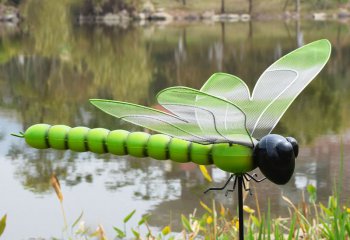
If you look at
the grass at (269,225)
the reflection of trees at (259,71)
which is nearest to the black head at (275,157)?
the grass at (269,225)

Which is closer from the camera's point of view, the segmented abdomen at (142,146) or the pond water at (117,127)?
the segmented abdomen at (142,146)

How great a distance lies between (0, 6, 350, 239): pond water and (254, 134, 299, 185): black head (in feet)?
1.92

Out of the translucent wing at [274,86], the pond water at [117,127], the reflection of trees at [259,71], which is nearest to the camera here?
the translucent wing at [274,86]

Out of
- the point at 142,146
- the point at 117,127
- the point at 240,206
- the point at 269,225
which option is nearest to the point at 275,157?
the point at 240,206

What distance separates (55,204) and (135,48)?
45.3 ft

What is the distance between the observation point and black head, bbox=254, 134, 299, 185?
3.43 feet

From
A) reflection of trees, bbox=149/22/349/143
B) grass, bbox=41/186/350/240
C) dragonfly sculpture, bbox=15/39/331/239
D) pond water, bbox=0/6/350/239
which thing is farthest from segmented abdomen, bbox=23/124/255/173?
reflection of trees, bbox=149/22/349/143

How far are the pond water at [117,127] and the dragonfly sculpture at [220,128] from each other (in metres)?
0.53

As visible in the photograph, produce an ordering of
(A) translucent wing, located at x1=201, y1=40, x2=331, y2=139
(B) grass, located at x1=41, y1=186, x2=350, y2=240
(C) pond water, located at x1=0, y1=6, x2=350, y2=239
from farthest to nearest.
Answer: (C) pond water, located at x1=0, y1=6, x2=350, y2=239 → (B) grass, located at x1=41, y1=186, x2=350, y2=240 → (A) translucent wing, located at x1=201, y1=40, x2=331, y2=139

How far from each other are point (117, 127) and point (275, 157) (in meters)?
5.57

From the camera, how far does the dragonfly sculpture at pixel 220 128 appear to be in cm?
104

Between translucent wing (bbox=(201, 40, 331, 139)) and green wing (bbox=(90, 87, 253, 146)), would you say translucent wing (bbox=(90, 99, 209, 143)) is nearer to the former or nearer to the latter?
green wing (bbox=(90, 87, 253, 146))

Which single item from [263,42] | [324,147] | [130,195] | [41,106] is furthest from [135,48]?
[130,195]

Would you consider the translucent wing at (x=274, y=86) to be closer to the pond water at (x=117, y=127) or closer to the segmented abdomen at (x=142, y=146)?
the segmented abdomen at (x=142, y=146)
